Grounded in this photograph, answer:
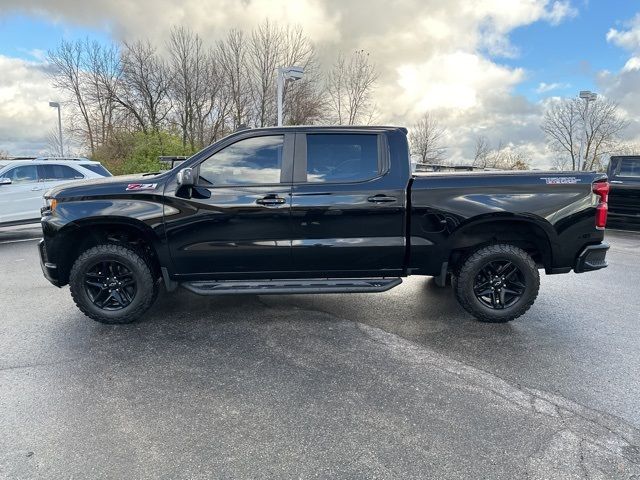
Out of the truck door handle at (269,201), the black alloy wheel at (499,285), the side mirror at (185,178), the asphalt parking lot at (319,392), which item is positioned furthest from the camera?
the black alloy wheel at (499,285)

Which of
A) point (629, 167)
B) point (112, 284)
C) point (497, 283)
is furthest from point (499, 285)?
point (629, 167)

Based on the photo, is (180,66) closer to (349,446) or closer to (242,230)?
(242,230)

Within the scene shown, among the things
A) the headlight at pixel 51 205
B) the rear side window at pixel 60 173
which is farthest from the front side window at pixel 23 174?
the headlight at pixel 51 205

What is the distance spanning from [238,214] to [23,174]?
7.91 metres

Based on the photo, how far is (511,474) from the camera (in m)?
2.14

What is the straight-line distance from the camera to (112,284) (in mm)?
4043

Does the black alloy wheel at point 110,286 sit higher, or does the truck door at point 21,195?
the truck door at point 21,195

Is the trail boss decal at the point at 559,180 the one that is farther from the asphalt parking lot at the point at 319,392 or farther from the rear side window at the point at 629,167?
the rear side window at the point at 629,167

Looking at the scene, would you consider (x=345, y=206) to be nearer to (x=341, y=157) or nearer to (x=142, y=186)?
(x=341, y=157)

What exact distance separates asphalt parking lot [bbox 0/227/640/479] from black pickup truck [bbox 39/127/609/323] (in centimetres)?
46

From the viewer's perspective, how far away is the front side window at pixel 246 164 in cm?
392

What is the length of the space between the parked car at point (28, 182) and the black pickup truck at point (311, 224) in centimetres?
610

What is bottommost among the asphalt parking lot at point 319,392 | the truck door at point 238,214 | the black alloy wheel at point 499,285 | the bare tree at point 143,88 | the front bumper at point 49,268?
the asphalt parking lot at point 319,392

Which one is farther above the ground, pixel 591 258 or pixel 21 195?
pixel 21 195
